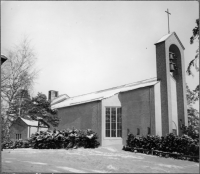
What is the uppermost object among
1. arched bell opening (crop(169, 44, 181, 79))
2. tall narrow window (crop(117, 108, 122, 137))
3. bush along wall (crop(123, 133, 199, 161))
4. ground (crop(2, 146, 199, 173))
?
arched bell opening (crop(169, 44, 181, 79))

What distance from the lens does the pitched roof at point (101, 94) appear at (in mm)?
4305

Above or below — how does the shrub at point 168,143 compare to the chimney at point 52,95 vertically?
below

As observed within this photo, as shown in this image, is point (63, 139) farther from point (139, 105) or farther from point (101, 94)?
point (139, 105)

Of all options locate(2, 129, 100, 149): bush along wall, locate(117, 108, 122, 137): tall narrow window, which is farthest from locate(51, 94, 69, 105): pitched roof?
locate(117, 108, 122, 137): tall narrow window

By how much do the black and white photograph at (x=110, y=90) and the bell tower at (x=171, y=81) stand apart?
2cm

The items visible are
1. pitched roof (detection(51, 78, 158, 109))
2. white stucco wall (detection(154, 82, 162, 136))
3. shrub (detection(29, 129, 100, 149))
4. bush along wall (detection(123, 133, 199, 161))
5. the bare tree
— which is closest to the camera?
bush along wall (detection(123, 133, 199, 161))

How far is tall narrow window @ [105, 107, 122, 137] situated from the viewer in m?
4.31

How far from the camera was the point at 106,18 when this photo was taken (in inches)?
181

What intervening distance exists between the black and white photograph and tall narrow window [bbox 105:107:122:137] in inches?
0.7

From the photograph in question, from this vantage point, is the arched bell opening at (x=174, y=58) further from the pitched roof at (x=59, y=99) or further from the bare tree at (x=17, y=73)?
the bare tree at (x=17, y=73)

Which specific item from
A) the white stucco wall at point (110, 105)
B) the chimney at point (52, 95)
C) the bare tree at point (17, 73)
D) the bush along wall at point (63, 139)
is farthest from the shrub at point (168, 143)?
the bare tree at point (17, 73)

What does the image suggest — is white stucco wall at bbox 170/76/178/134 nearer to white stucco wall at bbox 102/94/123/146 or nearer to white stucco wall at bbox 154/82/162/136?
white stucco wall at bbox 154/82/162/136

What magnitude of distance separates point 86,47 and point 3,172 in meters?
2.98

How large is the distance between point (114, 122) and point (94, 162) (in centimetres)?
76
